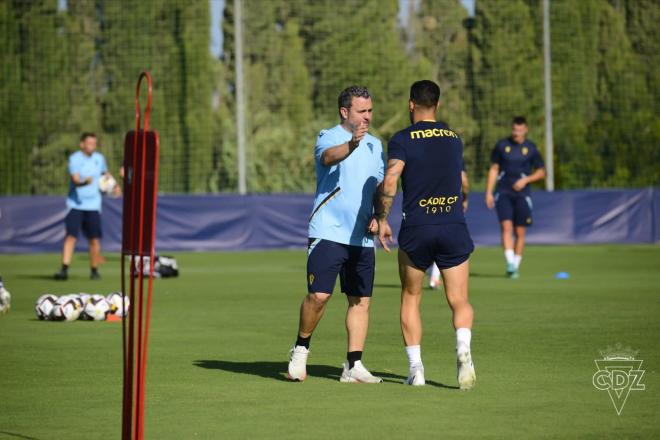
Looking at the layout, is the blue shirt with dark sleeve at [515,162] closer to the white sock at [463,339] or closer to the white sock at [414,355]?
the white sock at [414,355]

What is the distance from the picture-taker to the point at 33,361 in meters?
10.7

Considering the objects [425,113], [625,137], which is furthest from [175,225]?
[425,113]

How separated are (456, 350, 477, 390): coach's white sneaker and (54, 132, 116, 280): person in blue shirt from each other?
12.7 metres

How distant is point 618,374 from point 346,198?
2.38m

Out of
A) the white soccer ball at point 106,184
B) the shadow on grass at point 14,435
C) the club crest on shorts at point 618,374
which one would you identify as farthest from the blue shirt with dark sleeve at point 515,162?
the shadow on grass at point 14,435

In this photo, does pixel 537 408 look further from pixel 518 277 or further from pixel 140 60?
pixel 140 60

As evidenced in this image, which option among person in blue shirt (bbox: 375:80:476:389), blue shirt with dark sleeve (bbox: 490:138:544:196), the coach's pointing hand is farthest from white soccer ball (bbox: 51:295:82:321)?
blue shirt with dark sleeve (bbox: 490:138:544:196)

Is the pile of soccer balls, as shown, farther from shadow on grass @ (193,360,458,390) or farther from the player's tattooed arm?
the player's tattooed arm

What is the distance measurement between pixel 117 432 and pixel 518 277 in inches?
551

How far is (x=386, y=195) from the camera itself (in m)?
9.16


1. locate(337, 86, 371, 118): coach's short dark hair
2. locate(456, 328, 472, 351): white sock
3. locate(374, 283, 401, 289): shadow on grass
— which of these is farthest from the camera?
locate(374, 283, 401, 289): shadow on grass

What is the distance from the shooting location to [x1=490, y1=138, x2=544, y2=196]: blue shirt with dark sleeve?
20.8 m

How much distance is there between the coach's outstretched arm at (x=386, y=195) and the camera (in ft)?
29.7

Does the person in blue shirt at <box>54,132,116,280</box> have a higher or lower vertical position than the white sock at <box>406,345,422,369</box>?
higher
